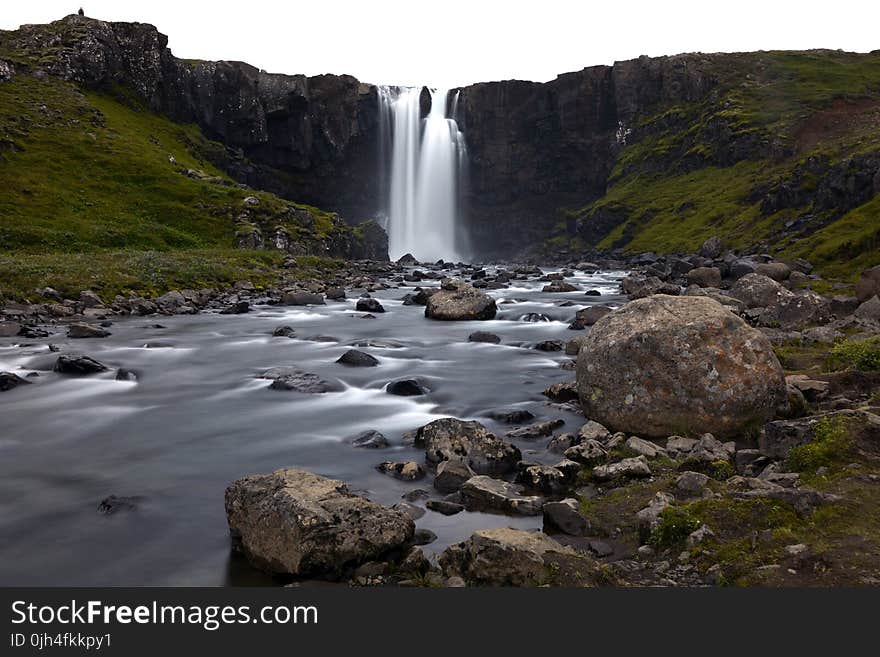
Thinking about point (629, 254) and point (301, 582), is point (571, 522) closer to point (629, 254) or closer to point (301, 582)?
point (301, 582)

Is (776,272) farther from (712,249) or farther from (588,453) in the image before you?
(588,453)

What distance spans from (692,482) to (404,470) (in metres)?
5.10

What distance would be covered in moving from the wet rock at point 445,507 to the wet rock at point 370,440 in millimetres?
3737

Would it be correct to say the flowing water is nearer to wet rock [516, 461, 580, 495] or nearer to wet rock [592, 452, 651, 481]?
wet rock [516, 461, 580, 495]

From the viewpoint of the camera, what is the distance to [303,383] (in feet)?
64.6

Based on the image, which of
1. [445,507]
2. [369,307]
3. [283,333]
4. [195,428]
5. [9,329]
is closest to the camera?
[445,507]

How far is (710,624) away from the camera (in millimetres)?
6172

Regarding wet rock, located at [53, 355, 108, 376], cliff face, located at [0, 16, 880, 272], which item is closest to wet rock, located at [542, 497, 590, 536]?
wet rock, located at [53, 355, 108, 376]

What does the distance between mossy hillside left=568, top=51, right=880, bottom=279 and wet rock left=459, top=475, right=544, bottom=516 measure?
188 feet

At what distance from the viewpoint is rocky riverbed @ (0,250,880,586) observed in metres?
8.04

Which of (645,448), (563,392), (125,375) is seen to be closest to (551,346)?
(563,392)

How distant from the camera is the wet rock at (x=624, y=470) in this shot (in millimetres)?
10969

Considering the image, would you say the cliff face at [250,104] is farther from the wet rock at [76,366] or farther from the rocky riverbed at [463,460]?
the rocky riverbed at [463,460]

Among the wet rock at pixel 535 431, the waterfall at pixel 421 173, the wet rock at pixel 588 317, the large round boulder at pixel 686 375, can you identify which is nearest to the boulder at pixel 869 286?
the wet rock at pixel 588 317
